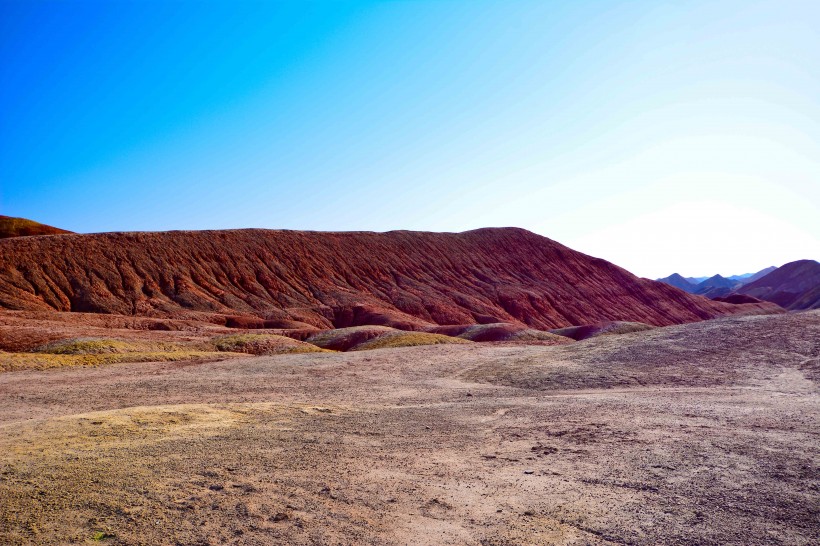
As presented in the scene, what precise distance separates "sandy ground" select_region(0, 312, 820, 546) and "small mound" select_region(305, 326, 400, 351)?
59.9ft

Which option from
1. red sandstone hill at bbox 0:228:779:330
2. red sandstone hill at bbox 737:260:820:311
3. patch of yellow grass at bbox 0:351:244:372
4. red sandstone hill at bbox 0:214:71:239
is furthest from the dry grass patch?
red sandstone hill at bbox 737:260:820:311

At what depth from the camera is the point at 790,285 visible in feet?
428

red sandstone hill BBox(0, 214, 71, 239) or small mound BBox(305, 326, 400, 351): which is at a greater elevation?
red sandstone hill BBox(0, 214, 71, 239)

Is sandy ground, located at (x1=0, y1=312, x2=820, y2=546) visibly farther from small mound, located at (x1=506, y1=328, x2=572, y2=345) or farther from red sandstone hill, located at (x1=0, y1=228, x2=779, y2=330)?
red sandstone hill, located at (x1=0, y1=228, x2=779, y2=330)

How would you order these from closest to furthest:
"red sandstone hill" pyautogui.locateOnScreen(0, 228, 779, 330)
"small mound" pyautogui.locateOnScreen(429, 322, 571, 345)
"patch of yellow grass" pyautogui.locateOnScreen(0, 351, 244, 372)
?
"patch of yellow grass" pyautogui.locateOnScreen(0, 351, 244, 372) → "small mound" pyautogui.locateOnScreen(429, 322, 571, 345) → "red sandstone hill" pyautogui.locateOnScreen(0, 228, 779, 330)

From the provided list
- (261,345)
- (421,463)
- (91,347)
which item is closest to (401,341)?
(261,345)

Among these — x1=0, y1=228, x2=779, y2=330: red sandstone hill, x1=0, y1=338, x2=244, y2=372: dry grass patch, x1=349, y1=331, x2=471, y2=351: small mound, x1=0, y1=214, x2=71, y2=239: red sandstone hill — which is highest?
x1=0, y1=214, x2=71, y2=239: red sandstone hill

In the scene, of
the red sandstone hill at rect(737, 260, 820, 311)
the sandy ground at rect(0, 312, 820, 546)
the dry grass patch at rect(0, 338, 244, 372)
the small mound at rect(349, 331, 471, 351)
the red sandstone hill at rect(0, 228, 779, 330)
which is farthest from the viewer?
the red sandstone hill at rect(737, 260, 820, 311)

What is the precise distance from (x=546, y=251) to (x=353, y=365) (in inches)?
2936

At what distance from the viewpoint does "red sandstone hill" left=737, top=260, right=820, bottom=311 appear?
11212cm

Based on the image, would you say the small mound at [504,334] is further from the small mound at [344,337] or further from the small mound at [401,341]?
the small mound at [344,337]

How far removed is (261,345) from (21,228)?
102m

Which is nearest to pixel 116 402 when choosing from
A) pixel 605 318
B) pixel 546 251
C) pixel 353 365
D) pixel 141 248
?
pixel 353 365

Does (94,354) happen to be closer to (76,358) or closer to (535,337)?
(76,358)
